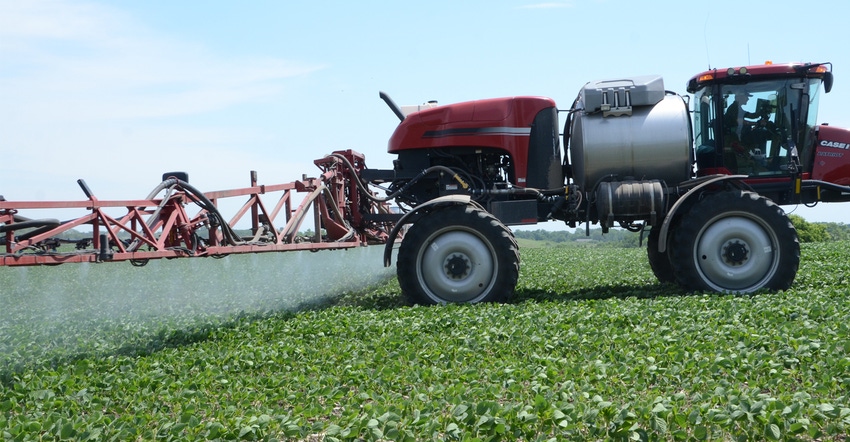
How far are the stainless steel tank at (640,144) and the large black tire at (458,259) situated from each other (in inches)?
71.2

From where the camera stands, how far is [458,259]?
10445mm

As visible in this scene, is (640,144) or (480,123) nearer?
(640,144)

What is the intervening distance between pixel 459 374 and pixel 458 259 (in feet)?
13.3

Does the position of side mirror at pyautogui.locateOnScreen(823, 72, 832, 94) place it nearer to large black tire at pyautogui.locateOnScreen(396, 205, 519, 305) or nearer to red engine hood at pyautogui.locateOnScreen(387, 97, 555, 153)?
red engine hood at pyautogui.locateOnScreen(387, 97, 555, 153)

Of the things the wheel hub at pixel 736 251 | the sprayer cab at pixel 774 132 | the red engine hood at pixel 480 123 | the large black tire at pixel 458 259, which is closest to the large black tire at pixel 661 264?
the sprayer cab at pixel 774 132

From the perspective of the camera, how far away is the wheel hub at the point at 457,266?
1044 cm

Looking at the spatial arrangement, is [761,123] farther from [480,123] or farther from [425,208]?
[425,208]

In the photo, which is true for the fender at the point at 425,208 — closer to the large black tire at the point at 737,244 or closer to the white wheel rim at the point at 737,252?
the large black tire at the point at 737,244

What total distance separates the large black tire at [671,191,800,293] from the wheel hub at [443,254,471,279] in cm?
300

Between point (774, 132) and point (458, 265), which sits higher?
point (774, 132)

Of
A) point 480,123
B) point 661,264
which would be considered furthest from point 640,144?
point 661,264

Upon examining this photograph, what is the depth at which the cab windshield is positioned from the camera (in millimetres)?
11102

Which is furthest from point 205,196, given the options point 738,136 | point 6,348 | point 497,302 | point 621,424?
point 738,136

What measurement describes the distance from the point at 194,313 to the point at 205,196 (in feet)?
6.63
